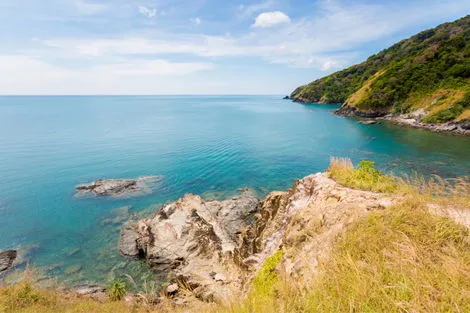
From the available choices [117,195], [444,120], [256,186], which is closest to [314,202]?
[256,186]

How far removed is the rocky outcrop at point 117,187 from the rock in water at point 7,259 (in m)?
9.82

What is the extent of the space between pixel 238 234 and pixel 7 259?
17.0 meters

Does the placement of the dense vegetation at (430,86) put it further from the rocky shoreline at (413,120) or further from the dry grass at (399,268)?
the dry grass at (399,268)

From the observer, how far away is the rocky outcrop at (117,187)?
89.4 ft

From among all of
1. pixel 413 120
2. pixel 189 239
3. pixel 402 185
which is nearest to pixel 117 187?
pixel 189 239

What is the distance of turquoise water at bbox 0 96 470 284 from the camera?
18672mm

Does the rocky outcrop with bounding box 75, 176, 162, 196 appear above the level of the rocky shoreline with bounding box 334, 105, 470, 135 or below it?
below

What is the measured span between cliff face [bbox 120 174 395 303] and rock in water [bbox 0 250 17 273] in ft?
24.1

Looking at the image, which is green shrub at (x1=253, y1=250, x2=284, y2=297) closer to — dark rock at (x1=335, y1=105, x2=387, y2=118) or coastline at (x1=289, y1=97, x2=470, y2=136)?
coastline at (x1=289, y1=97, x2=470, y2=136)

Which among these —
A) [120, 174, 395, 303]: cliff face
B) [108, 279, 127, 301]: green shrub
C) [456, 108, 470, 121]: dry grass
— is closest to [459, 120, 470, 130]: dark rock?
[456, 108, 470, 121]: dry grass

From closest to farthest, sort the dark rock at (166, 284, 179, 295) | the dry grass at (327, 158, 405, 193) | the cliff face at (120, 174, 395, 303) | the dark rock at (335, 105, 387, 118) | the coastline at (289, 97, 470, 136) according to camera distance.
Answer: the cliff face at (120, 174, 395, 303) → the dry grass at (327, 158, 405, 193) → the dark rock at (166, 284, 179, 295) → the coastline at (289, 97, 470, 136) → the dark rock at (335, 105, 387, 118)

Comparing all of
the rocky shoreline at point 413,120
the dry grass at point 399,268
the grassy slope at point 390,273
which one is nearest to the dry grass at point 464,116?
the rocky shoreline at point 413,120

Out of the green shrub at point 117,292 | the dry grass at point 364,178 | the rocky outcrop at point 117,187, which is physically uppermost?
the dry grass at point 364,178

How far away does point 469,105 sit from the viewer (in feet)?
176
